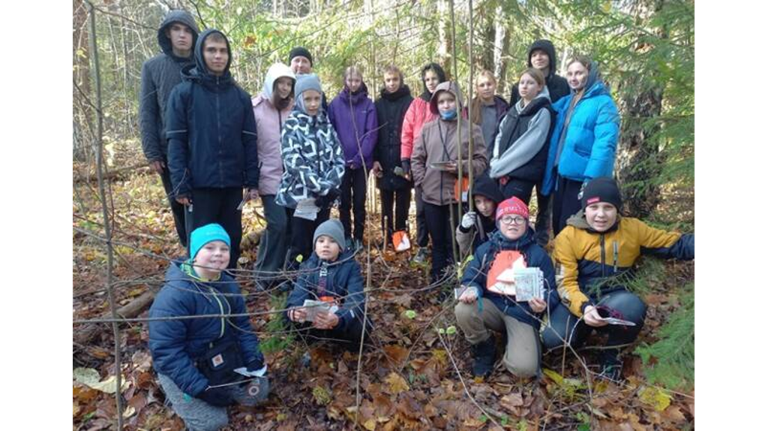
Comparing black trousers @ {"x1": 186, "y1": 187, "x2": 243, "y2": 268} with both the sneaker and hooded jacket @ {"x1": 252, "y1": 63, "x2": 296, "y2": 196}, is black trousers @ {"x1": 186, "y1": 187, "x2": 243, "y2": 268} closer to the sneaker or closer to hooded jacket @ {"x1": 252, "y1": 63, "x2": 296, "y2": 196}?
hooded jacket @ {"x1": 252, "y1": 63, "x2": 296, "y2": 196}

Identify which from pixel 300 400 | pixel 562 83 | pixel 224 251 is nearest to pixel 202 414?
pixel 300 400

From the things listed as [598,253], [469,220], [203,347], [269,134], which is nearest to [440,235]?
[469,220]

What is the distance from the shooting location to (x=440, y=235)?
185 inches

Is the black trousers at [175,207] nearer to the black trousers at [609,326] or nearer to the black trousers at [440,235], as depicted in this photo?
the black trousers at [440,235]

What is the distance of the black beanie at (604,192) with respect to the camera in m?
3.28

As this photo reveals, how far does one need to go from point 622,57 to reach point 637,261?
61.2 inches

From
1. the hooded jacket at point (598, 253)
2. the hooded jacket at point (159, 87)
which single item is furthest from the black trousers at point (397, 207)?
the hooded jacket at point (159, 87)

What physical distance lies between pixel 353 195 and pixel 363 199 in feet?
0.47

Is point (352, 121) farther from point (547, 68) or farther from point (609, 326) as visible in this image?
point (609, 326)
